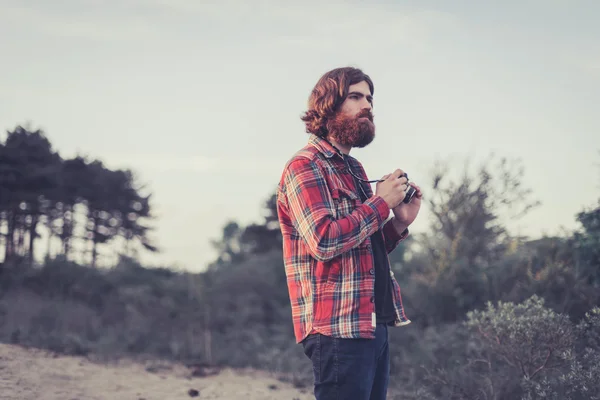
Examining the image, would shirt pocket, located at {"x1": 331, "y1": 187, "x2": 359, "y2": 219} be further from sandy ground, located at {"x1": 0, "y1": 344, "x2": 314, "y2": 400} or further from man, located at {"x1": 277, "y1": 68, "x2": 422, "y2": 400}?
sandy ground, located at {"x1": 0, "y1": 344, "x2": 314, "y2": 400}

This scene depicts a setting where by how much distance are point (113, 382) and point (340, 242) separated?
5.45 m

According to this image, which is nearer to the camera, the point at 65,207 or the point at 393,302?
the point at 393,302

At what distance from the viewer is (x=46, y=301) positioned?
11.9 m

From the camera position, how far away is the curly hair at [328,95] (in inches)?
98.7

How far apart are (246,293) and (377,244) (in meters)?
11.9

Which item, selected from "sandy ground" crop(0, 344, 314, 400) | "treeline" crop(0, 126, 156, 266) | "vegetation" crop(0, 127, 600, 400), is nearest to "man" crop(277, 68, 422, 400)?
"vegetation" crop(0, 127, 600, 400)

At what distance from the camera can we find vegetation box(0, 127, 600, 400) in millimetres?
5105

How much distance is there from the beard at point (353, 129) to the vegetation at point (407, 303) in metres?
2.83

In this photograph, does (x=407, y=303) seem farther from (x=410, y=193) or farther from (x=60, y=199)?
(x=60, y=199)

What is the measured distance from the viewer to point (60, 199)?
18.3 metres

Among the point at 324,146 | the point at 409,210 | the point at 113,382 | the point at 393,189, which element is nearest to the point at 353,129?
the point at 324,146

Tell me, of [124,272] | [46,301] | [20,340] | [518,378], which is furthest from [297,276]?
[124,272]

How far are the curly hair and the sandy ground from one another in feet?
13.6

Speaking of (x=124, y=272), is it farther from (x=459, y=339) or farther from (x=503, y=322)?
(x=503, y=322)
